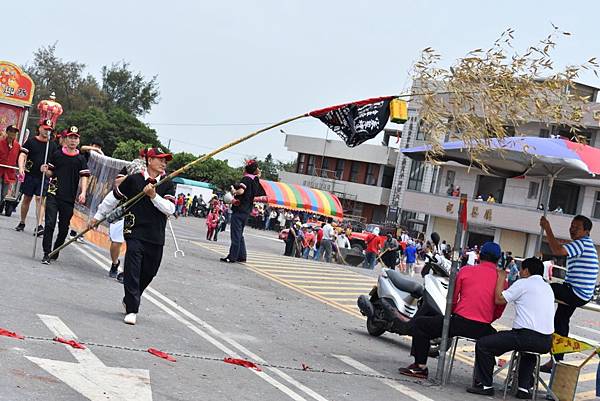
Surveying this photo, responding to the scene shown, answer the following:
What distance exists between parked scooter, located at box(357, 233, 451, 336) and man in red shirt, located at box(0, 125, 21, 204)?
25.6 feet

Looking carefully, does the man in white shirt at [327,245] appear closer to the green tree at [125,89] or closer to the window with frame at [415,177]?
the window with frame at [415,177]

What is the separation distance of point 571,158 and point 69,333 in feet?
18.2

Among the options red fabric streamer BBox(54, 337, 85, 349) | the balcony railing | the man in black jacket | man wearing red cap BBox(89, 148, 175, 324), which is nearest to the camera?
red fabric streamer BBox(54, 337, 85, 349)

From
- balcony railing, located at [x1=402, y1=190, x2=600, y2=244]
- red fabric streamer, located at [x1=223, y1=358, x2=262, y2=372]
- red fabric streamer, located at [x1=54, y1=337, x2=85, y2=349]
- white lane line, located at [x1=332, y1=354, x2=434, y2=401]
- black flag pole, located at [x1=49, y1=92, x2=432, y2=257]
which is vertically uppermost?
balcony railing, located at [x1=402, y1=190, x2=600, y2=244]

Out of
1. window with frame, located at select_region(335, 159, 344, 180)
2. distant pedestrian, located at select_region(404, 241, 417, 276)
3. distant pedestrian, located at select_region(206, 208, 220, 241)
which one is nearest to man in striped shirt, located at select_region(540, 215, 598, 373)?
distant pedestrian, located at select_region(206, 208, 220, 241)

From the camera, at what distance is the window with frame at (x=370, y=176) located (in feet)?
249

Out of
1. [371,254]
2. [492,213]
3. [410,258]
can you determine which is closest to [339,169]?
[492,213]

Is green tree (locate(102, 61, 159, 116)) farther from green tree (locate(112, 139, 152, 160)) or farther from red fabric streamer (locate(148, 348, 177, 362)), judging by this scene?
red fabric streamer (locate(148, 348, 177, 362))

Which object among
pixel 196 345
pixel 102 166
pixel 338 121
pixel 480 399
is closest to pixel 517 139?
pixel 338 121

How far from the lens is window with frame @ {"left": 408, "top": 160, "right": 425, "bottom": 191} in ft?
216

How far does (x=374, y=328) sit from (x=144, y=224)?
3.63 meters

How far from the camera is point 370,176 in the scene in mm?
76000

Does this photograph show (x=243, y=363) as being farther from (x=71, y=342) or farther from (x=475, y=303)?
(x=475, y=303)

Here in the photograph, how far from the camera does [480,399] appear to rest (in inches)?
340
